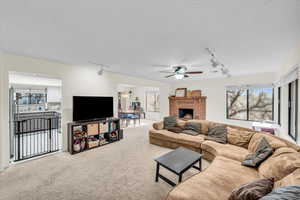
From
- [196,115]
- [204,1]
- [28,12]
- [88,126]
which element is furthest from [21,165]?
[196,115]

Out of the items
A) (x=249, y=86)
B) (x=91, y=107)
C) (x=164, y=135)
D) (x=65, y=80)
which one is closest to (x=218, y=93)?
(x=249, y=86)

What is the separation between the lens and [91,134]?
3.77 m

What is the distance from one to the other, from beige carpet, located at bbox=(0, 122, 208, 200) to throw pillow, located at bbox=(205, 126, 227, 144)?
0.69 m

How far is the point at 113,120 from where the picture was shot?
4367 millimetres

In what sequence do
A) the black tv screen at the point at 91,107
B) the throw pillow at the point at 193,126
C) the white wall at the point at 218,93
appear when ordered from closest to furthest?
the black tv screen at the point at 91,107
the throw pillow at the point at 193,126
the white wall at the point at 218,93

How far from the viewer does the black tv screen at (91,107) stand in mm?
3604

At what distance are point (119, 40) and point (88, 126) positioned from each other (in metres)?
2.70

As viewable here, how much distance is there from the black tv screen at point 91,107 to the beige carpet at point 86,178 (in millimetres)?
1059

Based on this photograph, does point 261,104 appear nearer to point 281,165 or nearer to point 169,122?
point 169,122

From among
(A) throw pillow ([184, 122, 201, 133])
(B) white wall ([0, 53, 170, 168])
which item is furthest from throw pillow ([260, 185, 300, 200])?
(B) white wall ([0, 53, 170, 168])

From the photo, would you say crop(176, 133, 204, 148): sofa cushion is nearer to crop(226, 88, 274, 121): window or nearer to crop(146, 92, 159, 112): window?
crop(226, 88, 274, 121): window

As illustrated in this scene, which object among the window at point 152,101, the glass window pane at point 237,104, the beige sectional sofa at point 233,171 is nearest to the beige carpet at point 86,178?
the beige sectional sofa at point 233,171

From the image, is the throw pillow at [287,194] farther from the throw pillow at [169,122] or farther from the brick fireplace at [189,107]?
the brick fireplace at [189,107]

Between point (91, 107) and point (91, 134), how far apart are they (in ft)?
2.66
